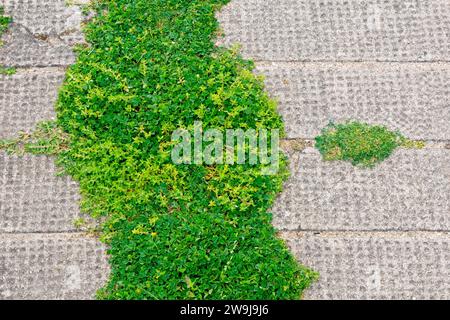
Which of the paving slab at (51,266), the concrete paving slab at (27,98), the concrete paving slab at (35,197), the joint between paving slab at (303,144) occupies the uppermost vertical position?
the concrete paving slab at (27,98)

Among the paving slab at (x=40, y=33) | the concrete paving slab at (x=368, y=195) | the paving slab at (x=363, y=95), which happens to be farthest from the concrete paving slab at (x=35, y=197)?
the paving slab at (x=363, y=95)

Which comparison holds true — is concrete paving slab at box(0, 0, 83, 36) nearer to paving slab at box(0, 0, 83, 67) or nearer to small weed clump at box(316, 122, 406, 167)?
paving slab at box(0, 0, 83, 67)

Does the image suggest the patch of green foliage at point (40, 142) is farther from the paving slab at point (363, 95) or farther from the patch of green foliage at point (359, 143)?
the patch of green foliage at point (359, 143)

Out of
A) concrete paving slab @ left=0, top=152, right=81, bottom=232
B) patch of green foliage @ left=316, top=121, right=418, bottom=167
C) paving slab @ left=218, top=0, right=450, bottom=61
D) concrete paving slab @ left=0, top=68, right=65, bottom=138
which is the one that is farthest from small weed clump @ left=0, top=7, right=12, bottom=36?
patch of green foliage @ left=316, top=121, right=418, bottom=167

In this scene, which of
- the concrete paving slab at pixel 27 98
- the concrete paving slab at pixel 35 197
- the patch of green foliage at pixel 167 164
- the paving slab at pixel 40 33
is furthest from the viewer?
the paving slab at pixel 40 33

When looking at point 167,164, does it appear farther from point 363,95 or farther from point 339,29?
point 339,29

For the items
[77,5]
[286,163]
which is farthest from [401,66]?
[77,5]

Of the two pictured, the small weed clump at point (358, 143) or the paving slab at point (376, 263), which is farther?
the small weed clump at point (358, 143)
